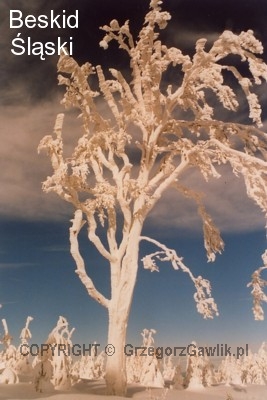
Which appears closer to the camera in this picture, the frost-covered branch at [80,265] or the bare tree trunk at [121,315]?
the bare tree trunk at [121,315]

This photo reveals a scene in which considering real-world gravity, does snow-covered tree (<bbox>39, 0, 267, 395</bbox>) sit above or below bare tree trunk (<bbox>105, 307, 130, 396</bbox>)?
above

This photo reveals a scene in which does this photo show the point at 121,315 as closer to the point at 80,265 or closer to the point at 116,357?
the point at 116,357

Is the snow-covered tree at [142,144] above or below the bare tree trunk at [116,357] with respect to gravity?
above

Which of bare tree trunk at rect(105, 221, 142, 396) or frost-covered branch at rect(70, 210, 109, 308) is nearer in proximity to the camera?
bare tree trunk at rect(105, 221, 142, 396)

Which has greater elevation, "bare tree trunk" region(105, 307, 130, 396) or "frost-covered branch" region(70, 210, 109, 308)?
"frost-covered branch" region(70, 210, 109, 308)

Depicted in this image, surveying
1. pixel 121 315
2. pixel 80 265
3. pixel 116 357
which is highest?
pixel 80 265

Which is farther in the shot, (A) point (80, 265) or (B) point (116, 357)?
(A) point (80, 265)

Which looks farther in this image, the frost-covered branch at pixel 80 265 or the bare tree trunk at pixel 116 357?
the frost-covered branch at pixel 80 265

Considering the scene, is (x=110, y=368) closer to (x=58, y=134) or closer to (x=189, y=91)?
(x=58, y=134)

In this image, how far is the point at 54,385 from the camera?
9.50 m

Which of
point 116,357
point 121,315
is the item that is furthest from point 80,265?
point 116,357

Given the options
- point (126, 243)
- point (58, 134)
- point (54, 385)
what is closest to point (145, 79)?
point (58, 134)

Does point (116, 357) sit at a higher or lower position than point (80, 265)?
lower

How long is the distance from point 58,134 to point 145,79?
2.34 metres
